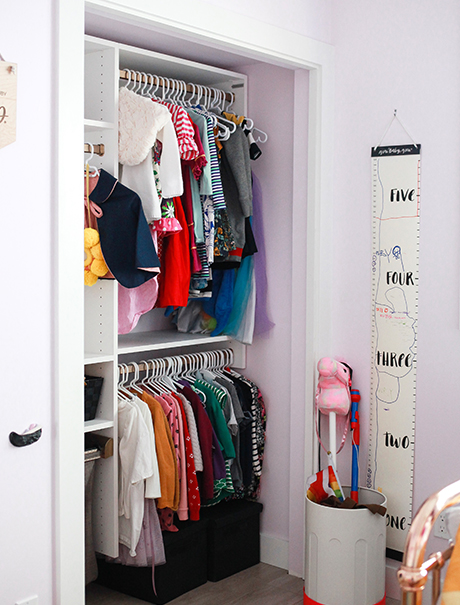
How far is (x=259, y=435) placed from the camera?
3195mm

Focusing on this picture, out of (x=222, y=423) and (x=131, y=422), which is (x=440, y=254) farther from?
(x=131, y=422)

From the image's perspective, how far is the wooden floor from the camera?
279 cm

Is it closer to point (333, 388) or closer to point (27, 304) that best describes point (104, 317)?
point (27, 304)

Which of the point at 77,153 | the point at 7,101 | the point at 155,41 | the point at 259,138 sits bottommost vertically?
the point at 77,153

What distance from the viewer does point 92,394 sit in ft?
8.41

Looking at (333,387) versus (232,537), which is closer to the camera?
(333,387)

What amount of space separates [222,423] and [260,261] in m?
0.78

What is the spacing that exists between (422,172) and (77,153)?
54.4 inches

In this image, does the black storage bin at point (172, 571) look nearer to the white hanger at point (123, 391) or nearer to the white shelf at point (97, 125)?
the white hanger at point (123, 391)

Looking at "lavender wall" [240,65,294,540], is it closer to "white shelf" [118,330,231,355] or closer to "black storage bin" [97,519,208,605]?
"white shelf" [118,330,231,355]

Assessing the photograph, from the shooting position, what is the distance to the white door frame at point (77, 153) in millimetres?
1995

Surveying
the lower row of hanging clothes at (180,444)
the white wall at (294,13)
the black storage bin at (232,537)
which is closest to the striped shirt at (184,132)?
the white wall at (294,13)

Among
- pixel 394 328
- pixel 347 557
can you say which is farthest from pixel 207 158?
pixel 347 557

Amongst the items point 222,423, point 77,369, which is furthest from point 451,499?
point 222,423
